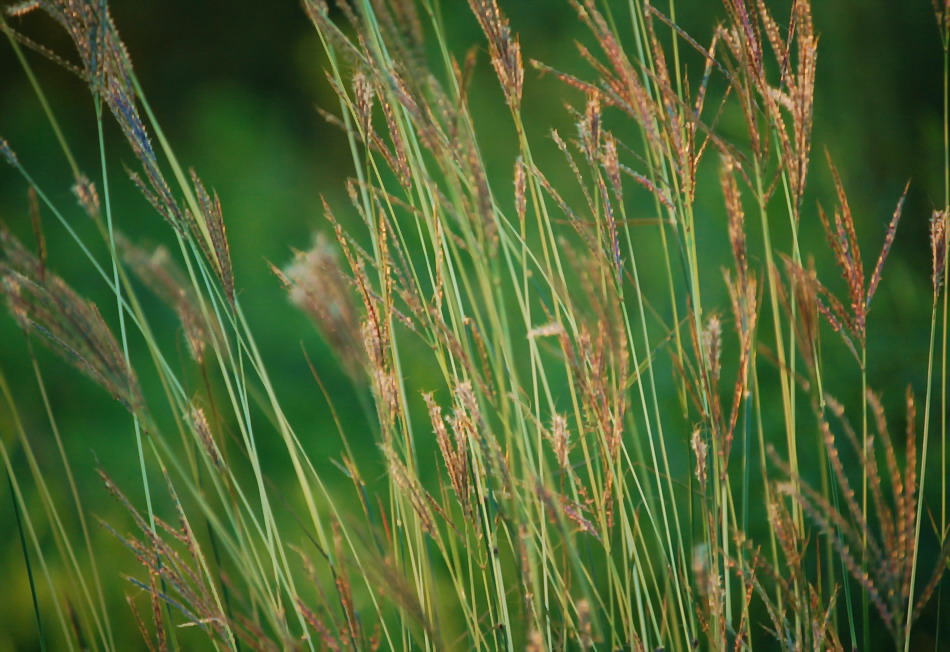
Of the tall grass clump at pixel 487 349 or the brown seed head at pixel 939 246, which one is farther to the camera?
the brown seed head at pixel 939 246

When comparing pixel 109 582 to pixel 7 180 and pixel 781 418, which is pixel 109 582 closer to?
pixel 7 180

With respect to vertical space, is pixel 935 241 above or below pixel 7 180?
below

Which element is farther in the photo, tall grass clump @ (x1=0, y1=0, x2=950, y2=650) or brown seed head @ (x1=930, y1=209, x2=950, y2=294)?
brown seed head @ (x1=930, y1=209, x2=950, y2=294)

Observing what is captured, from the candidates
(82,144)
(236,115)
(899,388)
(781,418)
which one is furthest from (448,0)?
(899,388)

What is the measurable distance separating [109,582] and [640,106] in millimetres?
1890

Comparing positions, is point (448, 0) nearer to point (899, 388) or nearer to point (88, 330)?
point (899, 388)

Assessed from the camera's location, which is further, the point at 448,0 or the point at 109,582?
the point at 448,0

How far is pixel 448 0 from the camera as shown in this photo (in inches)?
85.2

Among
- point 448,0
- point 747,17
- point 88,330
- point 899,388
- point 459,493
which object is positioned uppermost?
point 448,0

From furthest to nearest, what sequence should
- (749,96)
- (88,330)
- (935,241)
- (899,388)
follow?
(899,388) < (935,241) < (749,96) < (88,330)

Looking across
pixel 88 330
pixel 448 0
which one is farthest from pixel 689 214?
pixel 448 0

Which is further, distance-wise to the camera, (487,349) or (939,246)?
(939,246)

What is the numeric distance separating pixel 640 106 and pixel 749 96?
10 cm

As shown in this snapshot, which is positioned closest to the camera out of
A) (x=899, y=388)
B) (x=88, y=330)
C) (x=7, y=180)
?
(x=88, y=330)
